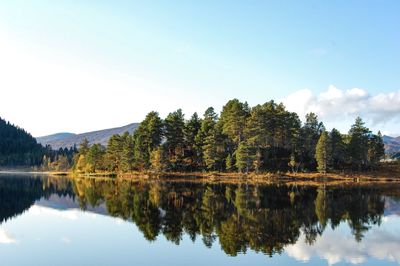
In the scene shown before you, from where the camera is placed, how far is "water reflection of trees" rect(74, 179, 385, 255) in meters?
33.0

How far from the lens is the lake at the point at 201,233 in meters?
27.2

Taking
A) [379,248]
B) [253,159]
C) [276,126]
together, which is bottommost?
[379,248]

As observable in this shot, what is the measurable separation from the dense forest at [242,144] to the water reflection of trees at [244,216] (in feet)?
172

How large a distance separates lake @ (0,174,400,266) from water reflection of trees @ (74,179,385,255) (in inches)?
3.8

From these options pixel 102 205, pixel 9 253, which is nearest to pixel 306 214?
pixel 102 205

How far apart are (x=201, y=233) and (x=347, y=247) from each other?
38.7ft

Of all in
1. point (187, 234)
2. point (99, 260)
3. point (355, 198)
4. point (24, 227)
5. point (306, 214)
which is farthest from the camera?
point (355, 198)

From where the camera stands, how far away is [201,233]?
3478 cm

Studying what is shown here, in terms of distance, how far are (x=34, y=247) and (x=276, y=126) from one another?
337ft

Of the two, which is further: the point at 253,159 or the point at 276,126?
the point at 276,126

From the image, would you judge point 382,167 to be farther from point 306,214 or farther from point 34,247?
point 34,247

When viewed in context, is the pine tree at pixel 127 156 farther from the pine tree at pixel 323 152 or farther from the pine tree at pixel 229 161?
the pine tree at pixel 323 152

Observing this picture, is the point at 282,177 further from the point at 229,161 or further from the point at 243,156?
the point at 229,161

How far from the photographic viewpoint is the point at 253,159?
116m
